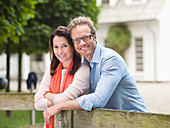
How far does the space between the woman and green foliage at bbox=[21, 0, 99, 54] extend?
5.64 m

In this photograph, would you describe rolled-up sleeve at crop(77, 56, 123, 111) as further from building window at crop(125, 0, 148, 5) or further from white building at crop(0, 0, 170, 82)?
building window at crop(125, 0, 148, 5)

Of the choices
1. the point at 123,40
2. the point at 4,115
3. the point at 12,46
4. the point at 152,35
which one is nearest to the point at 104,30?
the point at 123,40

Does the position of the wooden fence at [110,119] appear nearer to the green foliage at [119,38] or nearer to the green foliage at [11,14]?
the green foliage at [11,14]

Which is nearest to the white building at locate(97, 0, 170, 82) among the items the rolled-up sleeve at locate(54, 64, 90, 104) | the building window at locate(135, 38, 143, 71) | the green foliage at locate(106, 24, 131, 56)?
the building window at locate(135, 38, 143, 71)

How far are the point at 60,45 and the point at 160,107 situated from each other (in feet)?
24.7

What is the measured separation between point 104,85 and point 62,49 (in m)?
0.55

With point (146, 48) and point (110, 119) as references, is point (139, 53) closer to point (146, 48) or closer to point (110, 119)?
point (146, 48)

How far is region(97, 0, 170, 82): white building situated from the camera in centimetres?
1892

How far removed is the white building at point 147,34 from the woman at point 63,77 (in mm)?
16814

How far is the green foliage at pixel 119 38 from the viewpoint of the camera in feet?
64.0

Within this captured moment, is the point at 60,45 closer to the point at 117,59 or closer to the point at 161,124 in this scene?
the point at 117,59

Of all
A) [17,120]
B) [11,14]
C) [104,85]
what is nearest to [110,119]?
[104,85]

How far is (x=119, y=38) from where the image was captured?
19.6 metres

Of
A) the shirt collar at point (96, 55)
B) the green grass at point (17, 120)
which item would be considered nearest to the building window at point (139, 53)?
the green grass at point (17, 120)
